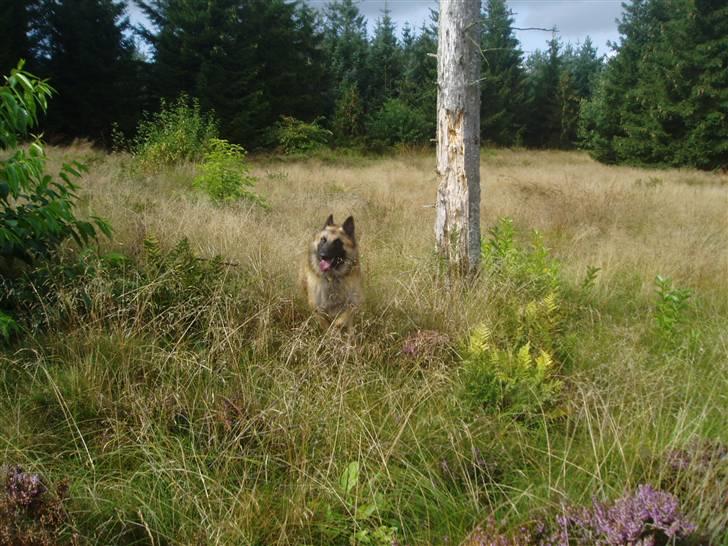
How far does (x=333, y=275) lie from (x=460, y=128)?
1.76 meters

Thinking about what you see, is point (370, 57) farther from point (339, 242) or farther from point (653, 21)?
point (339, 242)

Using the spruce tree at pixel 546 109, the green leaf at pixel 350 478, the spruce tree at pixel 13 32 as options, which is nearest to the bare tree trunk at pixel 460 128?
the green leaf at pixel 350 478

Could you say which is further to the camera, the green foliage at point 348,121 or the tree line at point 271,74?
the green foliage at point 348,121

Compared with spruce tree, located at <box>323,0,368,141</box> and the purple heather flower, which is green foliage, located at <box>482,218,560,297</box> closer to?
the purple heather flower

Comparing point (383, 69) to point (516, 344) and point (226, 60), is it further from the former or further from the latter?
point (516, 344)

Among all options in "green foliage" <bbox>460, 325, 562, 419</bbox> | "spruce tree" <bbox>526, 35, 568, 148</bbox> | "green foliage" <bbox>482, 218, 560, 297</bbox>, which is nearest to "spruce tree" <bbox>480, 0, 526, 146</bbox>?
"spruce tree" <bbox>526, 35, 568, 148</bbox>

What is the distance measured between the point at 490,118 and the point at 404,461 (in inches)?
1530

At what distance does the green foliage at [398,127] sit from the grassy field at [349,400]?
26197 mm

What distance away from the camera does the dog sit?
13.8 ft

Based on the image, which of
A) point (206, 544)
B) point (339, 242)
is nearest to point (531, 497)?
point (206, 544)

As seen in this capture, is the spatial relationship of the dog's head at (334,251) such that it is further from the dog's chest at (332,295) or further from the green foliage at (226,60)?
the green foliage at (226,60)

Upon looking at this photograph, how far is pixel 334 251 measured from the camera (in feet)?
13.9

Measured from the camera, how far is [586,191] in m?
10.9

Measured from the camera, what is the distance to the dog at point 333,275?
13.8 feet
